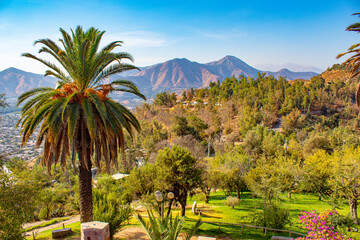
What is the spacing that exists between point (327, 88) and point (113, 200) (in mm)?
81221

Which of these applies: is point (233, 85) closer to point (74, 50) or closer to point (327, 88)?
point (327, 88)

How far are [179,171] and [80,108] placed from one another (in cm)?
830

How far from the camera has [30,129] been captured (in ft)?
27.3

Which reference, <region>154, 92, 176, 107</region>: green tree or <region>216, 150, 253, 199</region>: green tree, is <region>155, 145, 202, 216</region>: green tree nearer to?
<region>216, 150, 253, 199</region>: green tree

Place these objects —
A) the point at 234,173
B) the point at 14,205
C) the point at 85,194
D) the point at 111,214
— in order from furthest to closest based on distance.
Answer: the point at 234,173
the point at 111,214
the point at 85,194
the point at 14,205

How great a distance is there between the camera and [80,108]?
356 inches

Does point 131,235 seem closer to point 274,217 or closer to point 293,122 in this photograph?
point 274,217

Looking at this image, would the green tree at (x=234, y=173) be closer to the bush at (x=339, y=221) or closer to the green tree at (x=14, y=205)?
the bush at (x=339, y=221)

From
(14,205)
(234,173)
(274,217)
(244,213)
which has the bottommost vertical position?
(244,213)

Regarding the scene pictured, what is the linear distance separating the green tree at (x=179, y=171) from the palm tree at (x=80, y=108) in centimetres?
543

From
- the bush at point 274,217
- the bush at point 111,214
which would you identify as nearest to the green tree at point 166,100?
the bush at point 274,217

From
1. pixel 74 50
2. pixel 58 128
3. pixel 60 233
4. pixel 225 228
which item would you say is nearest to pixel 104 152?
pixel 58 128

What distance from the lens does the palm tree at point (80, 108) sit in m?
8.55

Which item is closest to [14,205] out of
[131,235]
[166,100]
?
[131,235]
